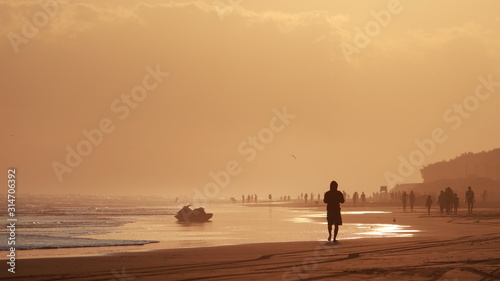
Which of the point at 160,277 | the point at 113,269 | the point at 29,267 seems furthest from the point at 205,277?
the point at 29,267

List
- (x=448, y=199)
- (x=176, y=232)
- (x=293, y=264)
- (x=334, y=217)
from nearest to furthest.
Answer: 1. (x=293, y=264)
2. (x=334, y=217)
3. (x=176, y=232)
4. (x=448, y=199)

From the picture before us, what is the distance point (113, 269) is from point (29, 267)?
8.11 feet

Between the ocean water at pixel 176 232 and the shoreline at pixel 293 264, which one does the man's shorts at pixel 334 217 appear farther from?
the ocean water at pixel 176 232

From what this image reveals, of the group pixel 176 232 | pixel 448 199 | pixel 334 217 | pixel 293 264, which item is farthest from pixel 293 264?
pixel 448 199

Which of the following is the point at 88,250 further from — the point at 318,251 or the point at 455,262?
the point at 455,262

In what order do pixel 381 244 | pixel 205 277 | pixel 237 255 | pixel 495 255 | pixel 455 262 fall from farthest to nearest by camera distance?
pixel 381 244
pixel 237 255
pixel 495 255
pixel 455 262
pixel 205 277

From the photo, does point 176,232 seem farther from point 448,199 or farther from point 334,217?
point 448,199

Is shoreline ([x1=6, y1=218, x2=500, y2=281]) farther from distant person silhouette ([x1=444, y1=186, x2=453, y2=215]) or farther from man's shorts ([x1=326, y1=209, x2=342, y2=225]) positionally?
distant person silhouette ([x1=444, y1=186, x2=453, y2=215])

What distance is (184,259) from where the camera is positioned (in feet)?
63.2

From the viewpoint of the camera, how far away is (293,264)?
56.1 feet

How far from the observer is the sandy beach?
14.8 meters

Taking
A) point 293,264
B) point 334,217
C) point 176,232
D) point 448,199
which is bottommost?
point 293,264

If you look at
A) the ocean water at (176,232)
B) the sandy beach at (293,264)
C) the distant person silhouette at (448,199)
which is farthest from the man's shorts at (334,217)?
the distant person silhouette at (448,199)

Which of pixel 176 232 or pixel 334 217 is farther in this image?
pixel 176 232
